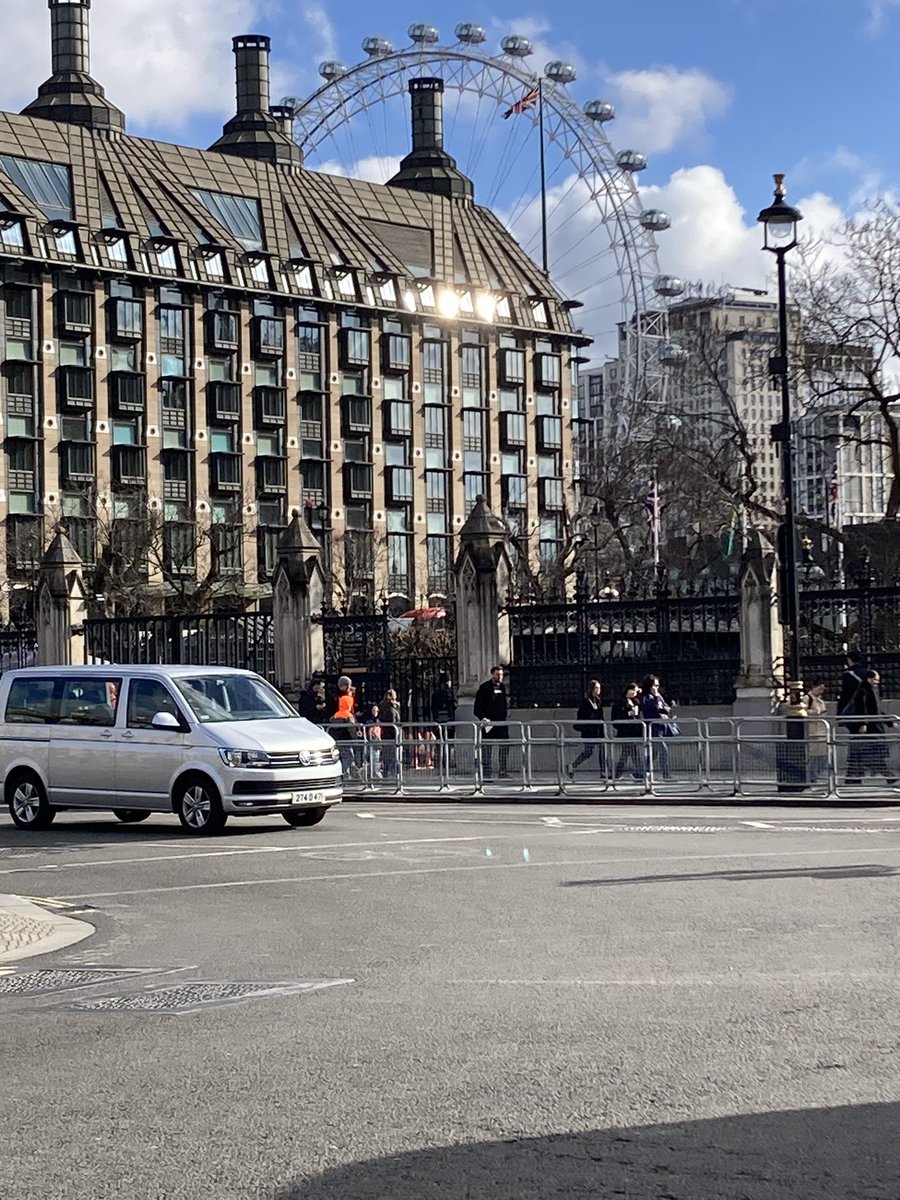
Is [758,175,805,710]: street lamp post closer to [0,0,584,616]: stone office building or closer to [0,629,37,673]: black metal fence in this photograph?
[0,629,37,673]: black metal fence

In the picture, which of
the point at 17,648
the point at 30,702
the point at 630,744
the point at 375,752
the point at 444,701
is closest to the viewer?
the point at 30,702

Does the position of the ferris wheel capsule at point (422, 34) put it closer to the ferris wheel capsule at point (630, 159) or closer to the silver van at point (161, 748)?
the ferris wheel capsule at point (630, 159)

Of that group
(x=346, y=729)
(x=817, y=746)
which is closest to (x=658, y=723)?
(x=817, y=746)

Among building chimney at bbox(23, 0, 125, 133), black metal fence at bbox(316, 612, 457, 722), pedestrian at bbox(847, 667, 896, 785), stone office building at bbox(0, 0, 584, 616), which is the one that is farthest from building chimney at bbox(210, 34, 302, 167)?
pedestrian at bbox(847, 667, 896, 785)

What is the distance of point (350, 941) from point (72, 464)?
285 ft

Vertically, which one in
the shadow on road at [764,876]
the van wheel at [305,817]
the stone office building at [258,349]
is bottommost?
the shadow on road at [764,876]

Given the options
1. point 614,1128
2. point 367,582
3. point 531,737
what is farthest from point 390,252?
point 614,1128

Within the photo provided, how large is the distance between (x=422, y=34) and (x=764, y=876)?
10428 cm

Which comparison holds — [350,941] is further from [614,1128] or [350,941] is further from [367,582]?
[367,582]

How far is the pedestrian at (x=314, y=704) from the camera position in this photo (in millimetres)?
33312

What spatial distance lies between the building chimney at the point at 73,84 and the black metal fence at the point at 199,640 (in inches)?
2854

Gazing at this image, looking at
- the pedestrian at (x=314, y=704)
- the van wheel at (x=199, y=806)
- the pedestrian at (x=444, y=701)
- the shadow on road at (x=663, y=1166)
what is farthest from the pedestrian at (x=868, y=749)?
the shadow on road at (x=663, y=1166)

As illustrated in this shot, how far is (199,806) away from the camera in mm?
20922

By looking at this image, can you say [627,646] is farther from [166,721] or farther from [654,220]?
[654,220]
